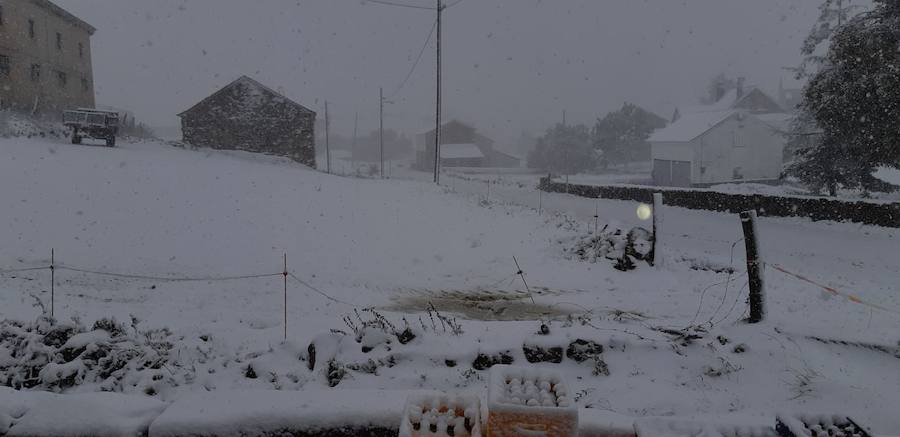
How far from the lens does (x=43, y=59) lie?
123ft

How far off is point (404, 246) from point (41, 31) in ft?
115

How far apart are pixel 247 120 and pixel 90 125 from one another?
44.5ft

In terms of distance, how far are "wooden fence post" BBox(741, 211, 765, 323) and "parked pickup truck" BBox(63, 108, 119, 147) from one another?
101 ft

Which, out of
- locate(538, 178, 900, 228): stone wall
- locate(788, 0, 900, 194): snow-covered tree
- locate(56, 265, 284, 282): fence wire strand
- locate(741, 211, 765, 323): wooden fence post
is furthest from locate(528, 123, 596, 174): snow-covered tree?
locate(741, 211, 765, 323): wooden fence post

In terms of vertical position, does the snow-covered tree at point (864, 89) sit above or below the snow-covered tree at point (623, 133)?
below

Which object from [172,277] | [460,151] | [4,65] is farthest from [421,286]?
[460,151]

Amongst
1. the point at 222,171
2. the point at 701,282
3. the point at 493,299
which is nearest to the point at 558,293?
the point at 493,299

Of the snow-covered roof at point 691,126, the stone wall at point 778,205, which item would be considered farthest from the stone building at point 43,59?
the snow-covered roof at point 691,126

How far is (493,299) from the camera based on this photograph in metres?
12.3

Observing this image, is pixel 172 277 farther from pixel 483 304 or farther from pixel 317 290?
pixel 483 304

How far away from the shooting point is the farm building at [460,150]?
3009 inches

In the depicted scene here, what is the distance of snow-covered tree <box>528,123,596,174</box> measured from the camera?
6888 centimetres

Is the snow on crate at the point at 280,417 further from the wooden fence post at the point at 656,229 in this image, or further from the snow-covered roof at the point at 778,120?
the snow-covered roof at the point at 778,120

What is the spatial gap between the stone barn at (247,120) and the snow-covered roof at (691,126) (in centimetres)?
2979
